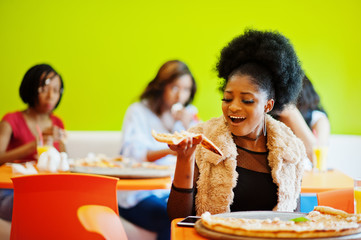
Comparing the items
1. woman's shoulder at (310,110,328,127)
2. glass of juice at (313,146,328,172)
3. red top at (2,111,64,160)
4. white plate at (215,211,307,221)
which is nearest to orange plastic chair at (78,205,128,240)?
white plate at (215,211,307,221)

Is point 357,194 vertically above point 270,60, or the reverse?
point 270,60

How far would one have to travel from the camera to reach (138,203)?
3.43m

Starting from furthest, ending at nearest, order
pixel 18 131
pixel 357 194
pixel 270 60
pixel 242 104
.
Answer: pixel 18 131 < pixel 270 60 < pixel 242 104 < pixel 357 194

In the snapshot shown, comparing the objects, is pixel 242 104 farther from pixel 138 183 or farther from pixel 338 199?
pixel 138 183

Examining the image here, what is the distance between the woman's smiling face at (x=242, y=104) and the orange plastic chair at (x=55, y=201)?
499 mm

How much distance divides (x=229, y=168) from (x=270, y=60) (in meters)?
0.45

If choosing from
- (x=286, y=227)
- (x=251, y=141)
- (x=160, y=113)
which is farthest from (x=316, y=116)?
(x=286, y=227)

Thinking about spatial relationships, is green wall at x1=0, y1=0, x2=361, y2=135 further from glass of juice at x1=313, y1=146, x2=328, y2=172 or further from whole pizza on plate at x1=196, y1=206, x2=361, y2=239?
whole pizza on plate at x1=196, y1=206, x2=361, y2=239

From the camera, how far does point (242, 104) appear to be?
6.41 ft

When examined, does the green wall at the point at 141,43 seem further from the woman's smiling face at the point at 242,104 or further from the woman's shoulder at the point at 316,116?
the woman's smiling face at the point at 242,104

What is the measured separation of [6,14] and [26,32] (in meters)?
0.24

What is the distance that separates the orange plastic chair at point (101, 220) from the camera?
1.96 m

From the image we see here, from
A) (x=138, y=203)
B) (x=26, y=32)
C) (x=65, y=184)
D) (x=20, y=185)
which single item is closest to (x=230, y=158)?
(x=65, y=184)

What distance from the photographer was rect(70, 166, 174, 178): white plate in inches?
107
